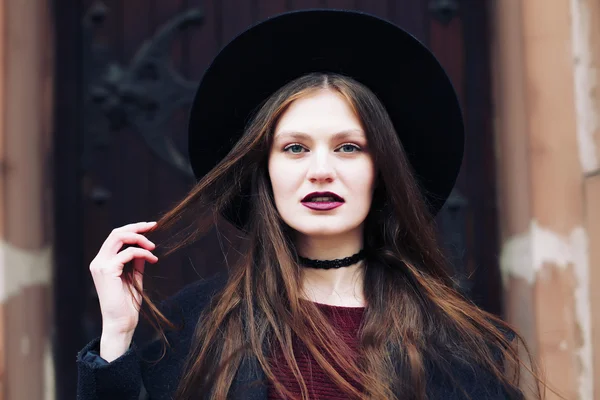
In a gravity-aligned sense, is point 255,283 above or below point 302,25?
below

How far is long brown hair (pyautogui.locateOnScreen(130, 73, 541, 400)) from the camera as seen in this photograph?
58.8 inches

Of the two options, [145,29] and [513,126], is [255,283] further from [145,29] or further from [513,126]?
[145,29]

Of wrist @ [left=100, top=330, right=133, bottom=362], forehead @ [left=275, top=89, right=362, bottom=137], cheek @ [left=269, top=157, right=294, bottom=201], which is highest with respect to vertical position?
forehead @ [left=275, top=89, right=362, bottom=137]

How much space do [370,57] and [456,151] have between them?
293 millimetres

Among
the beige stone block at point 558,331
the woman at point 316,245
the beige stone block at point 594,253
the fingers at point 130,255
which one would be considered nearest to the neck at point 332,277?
the woman at point 316,245

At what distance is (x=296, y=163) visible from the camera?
153cm

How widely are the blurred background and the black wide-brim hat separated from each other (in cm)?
6

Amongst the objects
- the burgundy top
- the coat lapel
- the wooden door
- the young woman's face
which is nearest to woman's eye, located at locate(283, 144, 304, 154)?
the young woman's face

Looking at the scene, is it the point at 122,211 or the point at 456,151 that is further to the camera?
the point at 122,211

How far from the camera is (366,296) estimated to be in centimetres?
162

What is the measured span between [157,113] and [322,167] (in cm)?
90

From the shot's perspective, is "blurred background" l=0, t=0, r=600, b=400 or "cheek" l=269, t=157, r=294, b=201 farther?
"blurred background" l=0, t=0, r=600, b=400

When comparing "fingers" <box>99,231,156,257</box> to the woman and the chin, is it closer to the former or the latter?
the woman

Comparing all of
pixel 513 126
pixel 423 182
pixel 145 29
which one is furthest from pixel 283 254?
pixel 145 29
